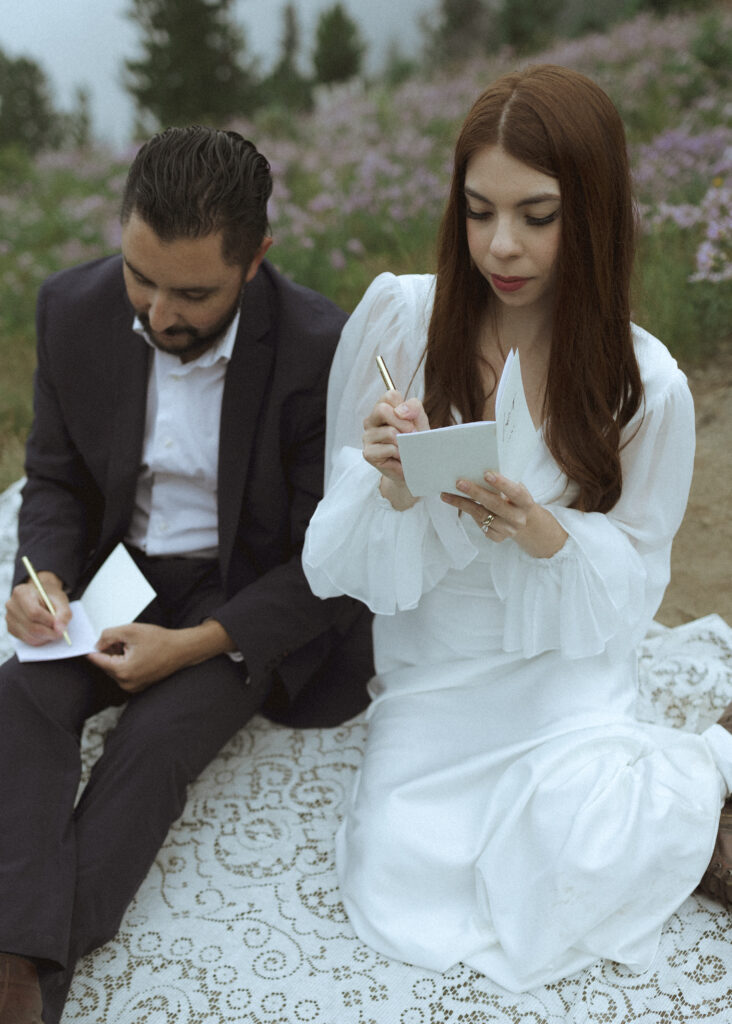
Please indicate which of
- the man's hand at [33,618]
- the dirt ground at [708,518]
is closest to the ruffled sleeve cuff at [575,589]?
the man's hand at [33,618]

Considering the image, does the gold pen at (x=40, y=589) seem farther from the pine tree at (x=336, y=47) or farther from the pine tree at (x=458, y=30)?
the pine tree at (x=336, y=47)

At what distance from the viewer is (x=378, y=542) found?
83.4 inches

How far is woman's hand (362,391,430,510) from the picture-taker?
5.91ft

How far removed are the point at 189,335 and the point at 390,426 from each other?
0.69 metres

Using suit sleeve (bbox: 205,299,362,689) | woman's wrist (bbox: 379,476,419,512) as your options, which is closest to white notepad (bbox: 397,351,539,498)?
woman's wrist (bbox: 379,476,419,512)

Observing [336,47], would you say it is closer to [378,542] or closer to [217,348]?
[217,348]

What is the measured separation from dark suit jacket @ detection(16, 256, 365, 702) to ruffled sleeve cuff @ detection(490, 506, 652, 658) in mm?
579

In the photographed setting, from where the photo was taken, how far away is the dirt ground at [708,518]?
3273mm

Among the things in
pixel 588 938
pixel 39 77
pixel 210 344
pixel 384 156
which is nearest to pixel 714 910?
pixel 588 938

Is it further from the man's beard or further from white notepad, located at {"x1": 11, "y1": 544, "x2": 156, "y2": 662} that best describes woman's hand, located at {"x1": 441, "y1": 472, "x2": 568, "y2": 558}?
white notepad, located at {"x1": 11, "y1": 544, "x2": 156, "y2": 662}

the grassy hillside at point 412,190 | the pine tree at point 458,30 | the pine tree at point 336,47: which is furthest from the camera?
the pine tree at point 336,47

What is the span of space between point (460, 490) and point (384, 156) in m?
3.89

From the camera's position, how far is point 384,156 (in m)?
5.18

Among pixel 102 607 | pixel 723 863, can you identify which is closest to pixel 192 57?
pixel 102 607
